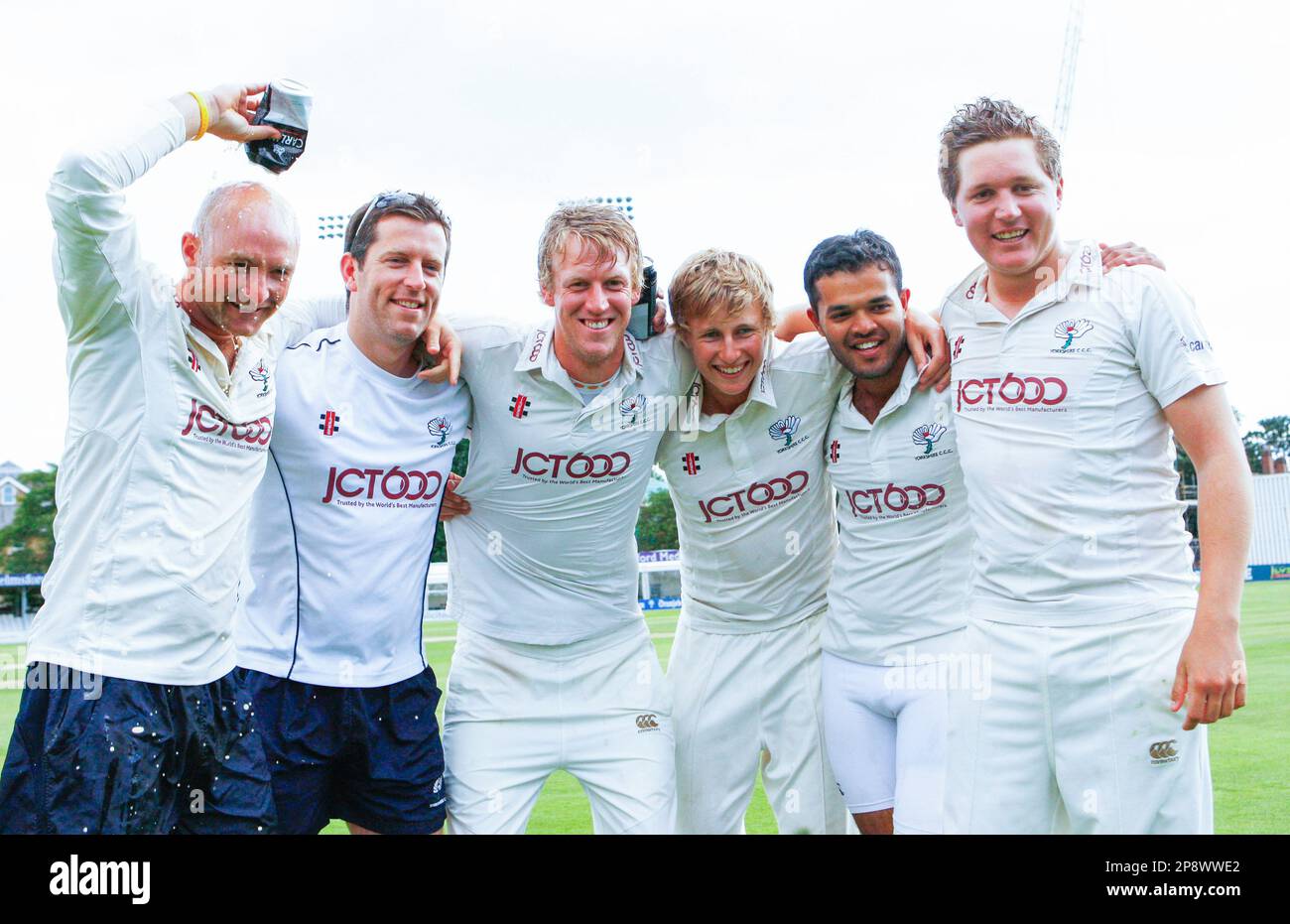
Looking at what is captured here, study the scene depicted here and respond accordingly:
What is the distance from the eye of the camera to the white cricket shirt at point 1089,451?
358 centimetres

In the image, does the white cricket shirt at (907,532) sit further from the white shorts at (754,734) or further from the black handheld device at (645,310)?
the black handheld device at (645,310)

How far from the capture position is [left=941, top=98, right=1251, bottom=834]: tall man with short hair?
11.4 feet

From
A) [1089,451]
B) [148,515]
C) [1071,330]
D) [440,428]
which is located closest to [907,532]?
[1089,451]

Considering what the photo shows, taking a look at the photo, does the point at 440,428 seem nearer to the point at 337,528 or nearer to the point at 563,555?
the point at 337,528

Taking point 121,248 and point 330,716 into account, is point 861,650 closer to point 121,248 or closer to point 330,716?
point 330,716

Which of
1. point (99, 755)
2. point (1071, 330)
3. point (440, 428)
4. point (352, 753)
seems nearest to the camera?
point (99, 755)

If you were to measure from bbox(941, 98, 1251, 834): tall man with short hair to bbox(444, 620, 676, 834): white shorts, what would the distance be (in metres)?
1.34

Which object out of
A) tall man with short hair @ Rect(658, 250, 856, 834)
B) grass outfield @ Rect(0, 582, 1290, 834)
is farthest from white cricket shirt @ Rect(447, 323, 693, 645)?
grass outfield @ Rect(0, 582, 1290, 834)

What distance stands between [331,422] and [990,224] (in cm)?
250

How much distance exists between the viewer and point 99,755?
3.21 m

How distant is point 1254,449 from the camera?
70438mm

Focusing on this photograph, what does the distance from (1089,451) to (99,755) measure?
3226 mm

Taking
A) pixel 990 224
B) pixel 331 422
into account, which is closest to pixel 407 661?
pixel 331 422

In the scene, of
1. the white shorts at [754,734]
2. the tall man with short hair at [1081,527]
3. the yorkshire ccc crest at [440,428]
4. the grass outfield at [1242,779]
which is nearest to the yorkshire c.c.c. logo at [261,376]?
the yorkshire ccc crest at [440,428]
